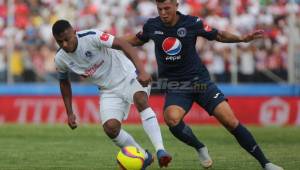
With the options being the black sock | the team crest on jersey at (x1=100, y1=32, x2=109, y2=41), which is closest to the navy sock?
the black sock

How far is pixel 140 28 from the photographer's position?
79.5 feet

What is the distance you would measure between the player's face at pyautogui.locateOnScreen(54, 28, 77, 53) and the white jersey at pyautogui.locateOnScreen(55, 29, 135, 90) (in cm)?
19

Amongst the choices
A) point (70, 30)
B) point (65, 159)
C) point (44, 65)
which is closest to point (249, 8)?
point (44, 65)

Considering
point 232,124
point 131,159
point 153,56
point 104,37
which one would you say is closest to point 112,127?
point 131,159

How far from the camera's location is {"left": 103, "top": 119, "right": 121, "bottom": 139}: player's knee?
9.95 m

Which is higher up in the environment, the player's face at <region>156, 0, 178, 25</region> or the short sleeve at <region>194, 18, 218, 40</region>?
the player's face at <region>156, 0, 178, 25</region>

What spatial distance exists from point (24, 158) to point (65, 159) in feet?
2.43

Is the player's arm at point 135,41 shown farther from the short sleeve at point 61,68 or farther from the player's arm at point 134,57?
the short sleeve at point 61,68

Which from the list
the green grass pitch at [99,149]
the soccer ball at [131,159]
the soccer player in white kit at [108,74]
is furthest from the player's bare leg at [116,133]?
the green grass pitch at [99,149]

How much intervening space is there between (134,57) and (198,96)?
136 centimetres

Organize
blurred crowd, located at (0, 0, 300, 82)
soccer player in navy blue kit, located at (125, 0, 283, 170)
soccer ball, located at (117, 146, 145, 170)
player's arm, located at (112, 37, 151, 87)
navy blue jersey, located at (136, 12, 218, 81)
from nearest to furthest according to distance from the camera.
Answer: player's arm, located at (112, 37, 151, 87), soccer ball, located at (117, 146, 145, 170), soccer player in navy blue kit, located at (125, 0, 283, 170), navy blue jersey, located at (136, 12, 218, 81), blurred crowd, located at (0, 0, 300, 82)

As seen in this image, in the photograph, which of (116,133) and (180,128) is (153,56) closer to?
(180,128)

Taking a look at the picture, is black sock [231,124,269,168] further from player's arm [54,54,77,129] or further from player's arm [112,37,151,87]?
player's arm [54,54,77,129]

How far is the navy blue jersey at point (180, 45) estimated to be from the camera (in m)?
10.3
